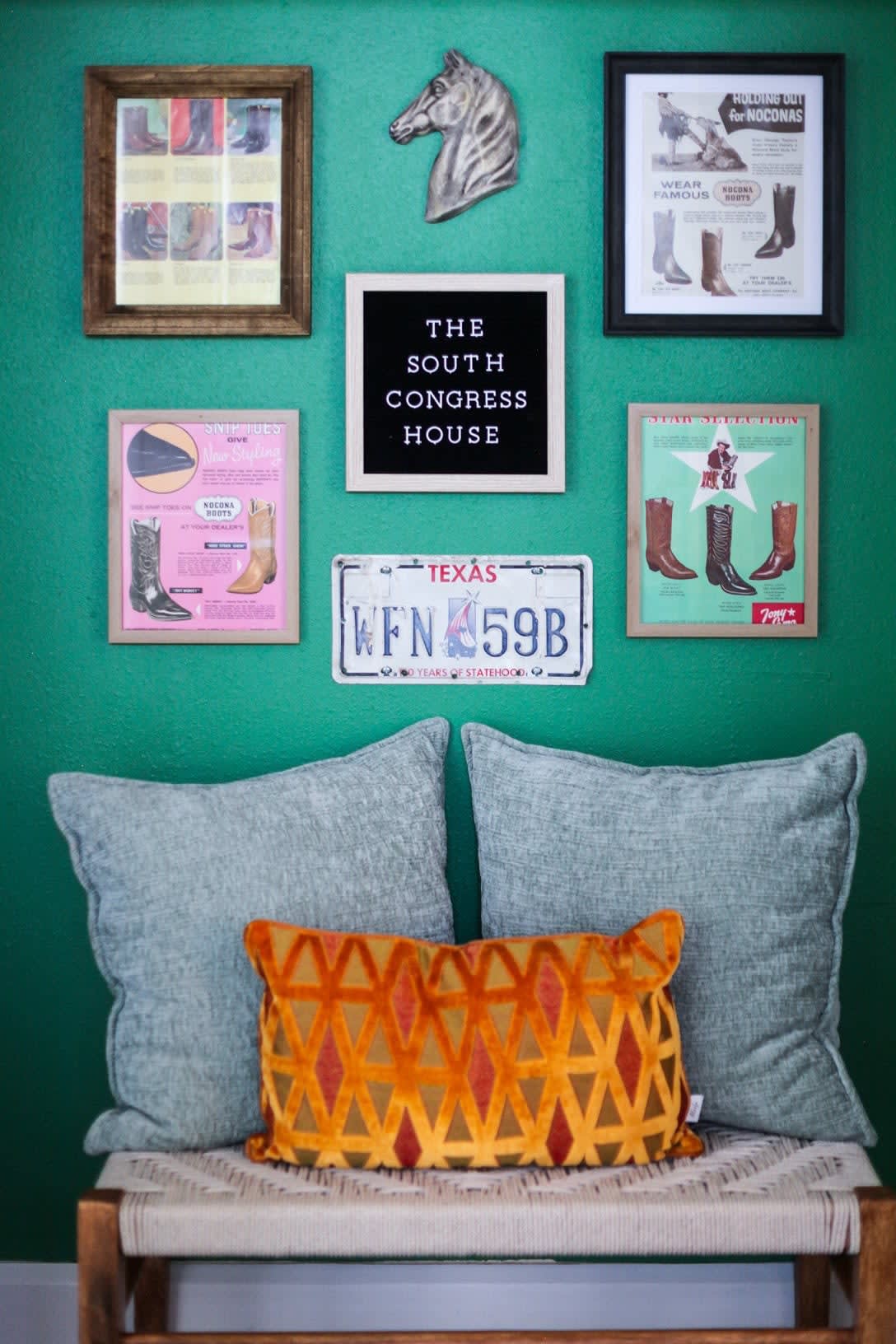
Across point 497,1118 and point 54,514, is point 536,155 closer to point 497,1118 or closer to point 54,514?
point 54,514

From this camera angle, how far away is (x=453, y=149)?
1670 mm

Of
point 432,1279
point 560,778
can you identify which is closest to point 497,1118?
point 560,778

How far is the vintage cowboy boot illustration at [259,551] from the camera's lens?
1688 mm

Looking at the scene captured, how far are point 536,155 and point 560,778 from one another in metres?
1.00

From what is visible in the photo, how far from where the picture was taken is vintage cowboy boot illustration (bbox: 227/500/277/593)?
5.54 feet

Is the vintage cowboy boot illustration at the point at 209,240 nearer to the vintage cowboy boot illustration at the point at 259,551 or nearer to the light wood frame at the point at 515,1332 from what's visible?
the vintage cowboy boot illustration at the point at 259,551

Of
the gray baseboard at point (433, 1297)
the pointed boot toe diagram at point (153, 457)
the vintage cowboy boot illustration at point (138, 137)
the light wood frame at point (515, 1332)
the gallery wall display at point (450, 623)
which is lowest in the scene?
the gray baseboard at point (433, 1297)

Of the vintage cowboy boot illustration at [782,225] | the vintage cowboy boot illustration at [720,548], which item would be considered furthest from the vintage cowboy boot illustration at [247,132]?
the vintage cowboy boot illustration at [720,548]

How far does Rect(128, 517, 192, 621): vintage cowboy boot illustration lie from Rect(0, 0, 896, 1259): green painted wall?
6 cm

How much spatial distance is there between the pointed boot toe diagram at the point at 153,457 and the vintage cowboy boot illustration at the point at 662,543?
75cm

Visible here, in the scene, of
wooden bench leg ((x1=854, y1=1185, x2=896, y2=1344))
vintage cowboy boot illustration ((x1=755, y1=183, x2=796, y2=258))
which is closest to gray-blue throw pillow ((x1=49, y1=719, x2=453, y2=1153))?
wooden bench leg ((x1=854, y1=1185, x2=896, y2=1344))

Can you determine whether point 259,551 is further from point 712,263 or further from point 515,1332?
point 515,1332

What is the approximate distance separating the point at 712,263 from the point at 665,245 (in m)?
0.08

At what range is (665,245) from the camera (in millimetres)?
1679
